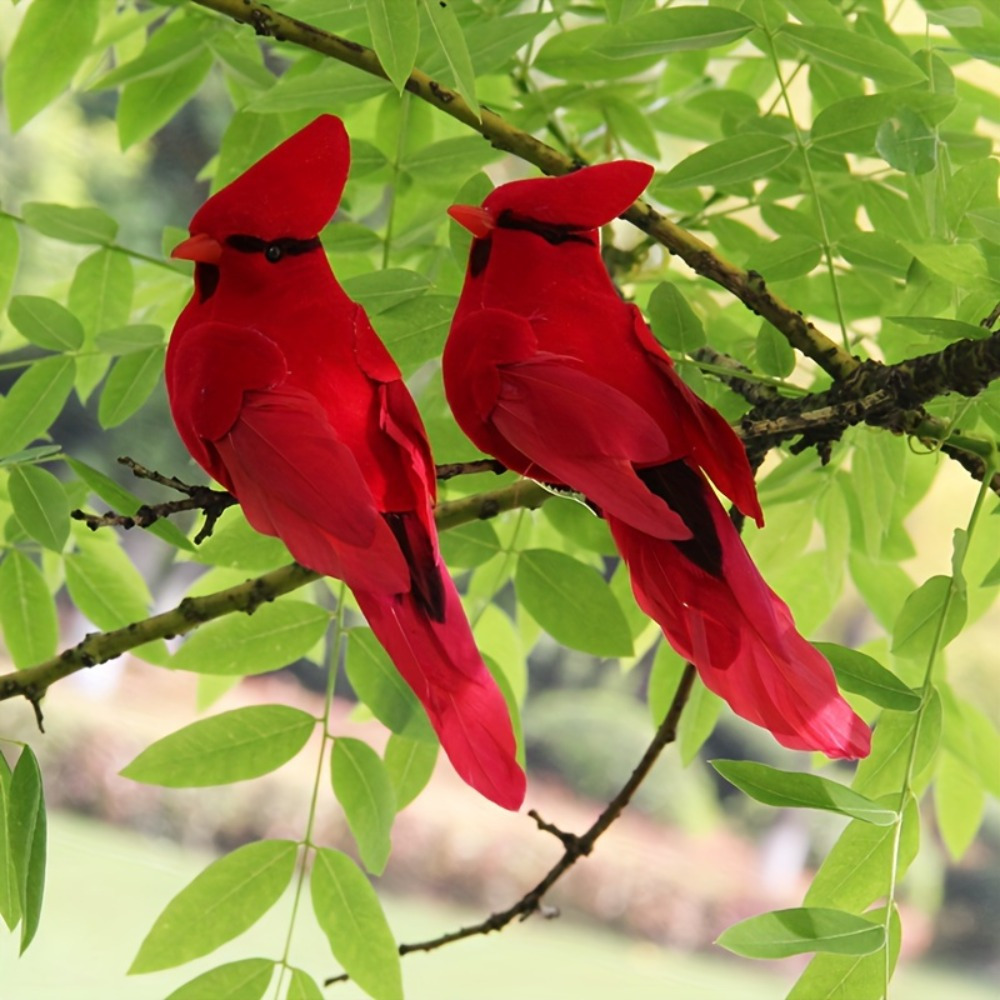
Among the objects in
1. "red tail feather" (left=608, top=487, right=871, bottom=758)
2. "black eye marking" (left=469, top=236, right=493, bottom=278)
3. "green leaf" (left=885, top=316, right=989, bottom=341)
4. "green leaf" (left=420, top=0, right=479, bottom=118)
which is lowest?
"red tail feather" (left=608, top=487, right=871, bottom=758)

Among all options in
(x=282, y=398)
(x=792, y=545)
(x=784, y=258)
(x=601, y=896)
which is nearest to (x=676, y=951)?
(x=601, y=896)

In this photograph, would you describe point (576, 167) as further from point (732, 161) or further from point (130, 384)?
point (130, 384)

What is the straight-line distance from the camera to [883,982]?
35cm

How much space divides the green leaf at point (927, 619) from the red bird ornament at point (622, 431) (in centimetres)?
9

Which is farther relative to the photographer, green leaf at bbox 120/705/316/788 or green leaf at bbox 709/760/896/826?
green leaf at bbox 120/705/316/788

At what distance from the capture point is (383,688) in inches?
16.4

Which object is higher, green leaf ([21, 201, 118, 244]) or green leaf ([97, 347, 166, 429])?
green leaf ([21, 201, 118, 244])

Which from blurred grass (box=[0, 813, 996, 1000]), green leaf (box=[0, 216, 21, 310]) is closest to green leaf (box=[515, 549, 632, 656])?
green leaf (box=[0, 216, 21, 310])

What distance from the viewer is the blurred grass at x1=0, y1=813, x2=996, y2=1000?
3.47 feet

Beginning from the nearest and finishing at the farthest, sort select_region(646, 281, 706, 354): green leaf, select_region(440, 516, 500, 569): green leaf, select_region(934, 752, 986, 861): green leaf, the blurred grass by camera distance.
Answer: select_region(646, 281, 706, 354): green leaf
select_region(440, 516, 500, 569): green leaf
select_region(934, 752, 986, 861): green leaf
the blurred grass

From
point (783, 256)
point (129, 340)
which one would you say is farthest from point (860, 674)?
point (129, 340)

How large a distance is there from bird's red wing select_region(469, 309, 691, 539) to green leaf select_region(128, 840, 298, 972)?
225 millimetres

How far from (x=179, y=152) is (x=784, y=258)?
105 centimetres

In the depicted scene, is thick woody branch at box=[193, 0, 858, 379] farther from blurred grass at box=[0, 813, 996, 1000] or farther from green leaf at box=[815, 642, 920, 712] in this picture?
blurred grass at box=[0, 813, 996, 1000]
